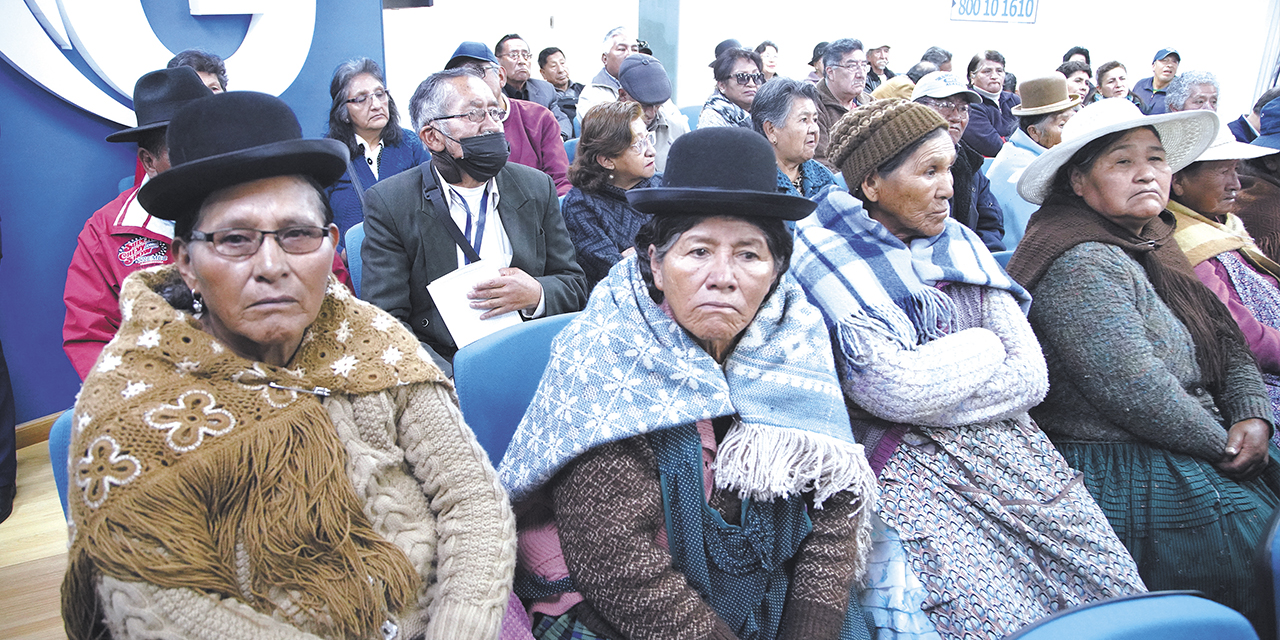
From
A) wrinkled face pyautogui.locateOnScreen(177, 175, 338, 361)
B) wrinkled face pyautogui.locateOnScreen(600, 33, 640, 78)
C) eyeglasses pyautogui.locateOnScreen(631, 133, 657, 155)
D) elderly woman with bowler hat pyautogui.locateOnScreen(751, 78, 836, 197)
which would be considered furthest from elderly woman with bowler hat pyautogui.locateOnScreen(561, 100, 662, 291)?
wrinkled face pyautogui.locateOnScreen(600, 33, 640, 78)

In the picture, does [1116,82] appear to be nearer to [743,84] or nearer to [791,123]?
[743,84]

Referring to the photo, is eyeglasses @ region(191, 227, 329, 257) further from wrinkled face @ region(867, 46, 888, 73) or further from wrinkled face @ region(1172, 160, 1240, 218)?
A: wrinkled face @ region(867, 46, 888, 73)

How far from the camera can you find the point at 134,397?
3.77 feet

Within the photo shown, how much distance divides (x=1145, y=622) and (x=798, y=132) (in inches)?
122

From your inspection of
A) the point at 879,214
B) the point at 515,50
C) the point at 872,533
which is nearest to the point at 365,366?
the point at 872,533

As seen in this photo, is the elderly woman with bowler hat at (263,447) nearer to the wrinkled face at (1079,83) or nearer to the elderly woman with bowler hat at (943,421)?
the elderly woman with bowler hat at (943,421)

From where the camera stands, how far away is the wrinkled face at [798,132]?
3.75 m

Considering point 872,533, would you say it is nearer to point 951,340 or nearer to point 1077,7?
point 951,340

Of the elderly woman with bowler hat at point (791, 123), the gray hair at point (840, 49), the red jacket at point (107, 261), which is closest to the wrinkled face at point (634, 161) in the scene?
the elderly woman with bowler hat at point (791, 123)

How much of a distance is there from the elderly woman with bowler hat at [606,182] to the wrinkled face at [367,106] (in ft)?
3.54

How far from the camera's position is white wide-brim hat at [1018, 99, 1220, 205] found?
228 centimetres

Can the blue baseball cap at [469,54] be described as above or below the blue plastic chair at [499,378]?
above

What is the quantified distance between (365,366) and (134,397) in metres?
0.35

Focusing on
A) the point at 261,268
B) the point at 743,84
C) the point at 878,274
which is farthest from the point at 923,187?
the point at 743,84
